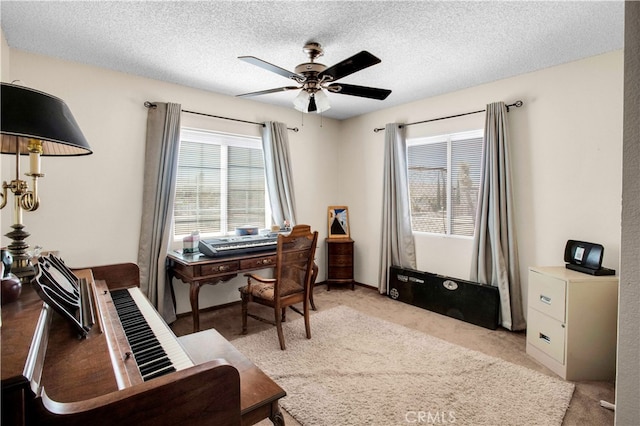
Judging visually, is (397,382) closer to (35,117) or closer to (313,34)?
(35,117)

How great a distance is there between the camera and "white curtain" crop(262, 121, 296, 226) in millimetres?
3893

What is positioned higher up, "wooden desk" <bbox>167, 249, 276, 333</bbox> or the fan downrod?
the fan downrod

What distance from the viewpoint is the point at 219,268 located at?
9.34 feet

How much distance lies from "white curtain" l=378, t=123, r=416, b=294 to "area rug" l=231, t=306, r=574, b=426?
1195 millimetres

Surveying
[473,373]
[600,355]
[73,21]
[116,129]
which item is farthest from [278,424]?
[116,129]

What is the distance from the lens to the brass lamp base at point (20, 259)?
45.3 inches

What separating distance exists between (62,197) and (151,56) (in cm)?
144

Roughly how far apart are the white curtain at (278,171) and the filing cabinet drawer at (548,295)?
2.64 meters

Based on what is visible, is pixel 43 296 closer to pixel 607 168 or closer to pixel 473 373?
pixel 473 373

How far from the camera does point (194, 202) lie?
3.50m

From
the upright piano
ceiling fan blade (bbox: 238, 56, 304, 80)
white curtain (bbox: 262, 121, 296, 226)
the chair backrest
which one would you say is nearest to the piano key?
the upright piano

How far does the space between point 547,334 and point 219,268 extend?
9.03ft

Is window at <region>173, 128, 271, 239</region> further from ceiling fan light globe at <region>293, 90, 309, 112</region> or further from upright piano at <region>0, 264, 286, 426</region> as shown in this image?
upright piano at <region>0, 264, 286, 426</region>

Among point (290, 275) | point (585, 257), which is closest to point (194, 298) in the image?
point (290, 275)
